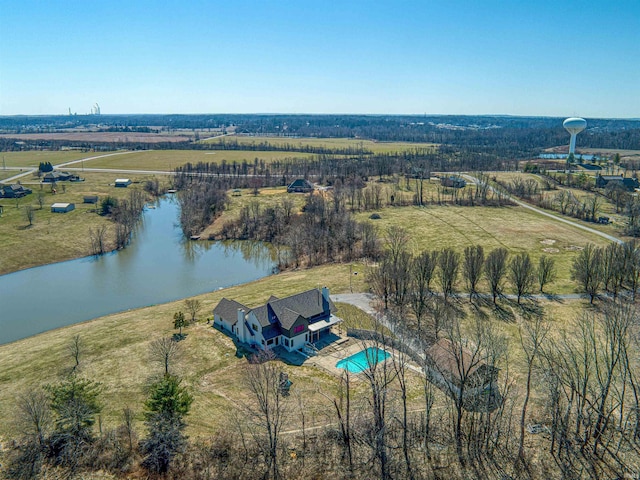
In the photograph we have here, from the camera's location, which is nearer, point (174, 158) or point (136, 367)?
point (136, 367)

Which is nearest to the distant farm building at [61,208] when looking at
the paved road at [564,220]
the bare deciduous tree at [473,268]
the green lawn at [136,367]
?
the green lawn at [136,367]

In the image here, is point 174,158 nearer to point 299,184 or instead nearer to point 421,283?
point 299,184

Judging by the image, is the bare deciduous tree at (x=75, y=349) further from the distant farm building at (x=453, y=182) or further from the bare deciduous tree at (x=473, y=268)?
the distant farm building at (x=453, y=182)

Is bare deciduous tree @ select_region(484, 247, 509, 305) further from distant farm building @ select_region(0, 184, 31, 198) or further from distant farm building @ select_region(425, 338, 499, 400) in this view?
distant farm building @ select_region(0, 184, 31, 198)

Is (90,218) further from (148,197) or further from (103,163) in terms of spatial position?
(103,163)

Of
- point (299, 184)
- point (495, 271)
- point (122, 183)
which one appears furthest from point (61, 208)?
point (495, 271)

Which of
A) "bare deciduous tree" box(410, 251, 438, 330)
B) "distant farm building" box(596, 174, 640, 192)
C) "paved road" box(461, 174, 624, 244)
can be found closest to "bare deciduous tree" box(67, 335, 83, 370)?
"bare deciduous tree" box(410, 251, 438, 330)
